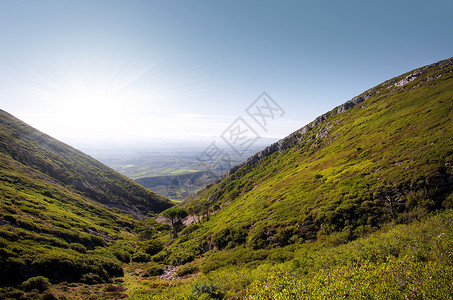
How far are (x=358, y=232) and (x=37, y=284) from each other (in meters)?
43.4

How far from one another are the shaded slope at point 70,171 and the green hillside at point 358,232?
100 m

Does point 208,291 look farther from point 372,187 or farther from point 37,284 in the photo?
point 372,187

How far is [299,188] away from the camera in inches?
1604

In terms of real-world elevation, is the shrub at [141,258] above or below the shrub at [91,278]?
below

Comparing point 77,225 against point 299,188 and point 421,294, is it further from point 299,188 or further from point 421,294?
point 421,294

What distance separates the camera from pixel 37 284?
22.6 metres

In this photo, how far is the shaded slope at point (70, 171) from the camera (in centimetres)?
9700

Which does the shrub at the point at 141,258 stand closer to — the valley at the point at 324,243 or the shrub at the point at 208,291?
the valley at the point at 324,243

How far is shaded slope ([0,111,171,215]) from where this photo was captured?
9700cm

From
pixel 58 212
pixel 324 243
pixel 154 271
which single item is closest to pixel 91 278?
pixel 154 271

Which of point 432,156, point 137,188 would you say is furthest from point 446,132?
point 137,188

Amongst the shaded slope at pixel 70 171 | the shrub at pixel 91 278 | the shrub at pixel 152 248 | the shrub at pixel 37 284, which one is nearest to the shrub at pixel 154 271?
the shrub at pixel 91 278

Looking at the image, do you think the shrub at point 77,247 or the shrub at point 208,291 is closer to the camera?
the shrub at point 208,291

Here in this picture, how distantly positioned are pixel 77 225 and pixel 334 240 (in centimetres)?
7214
